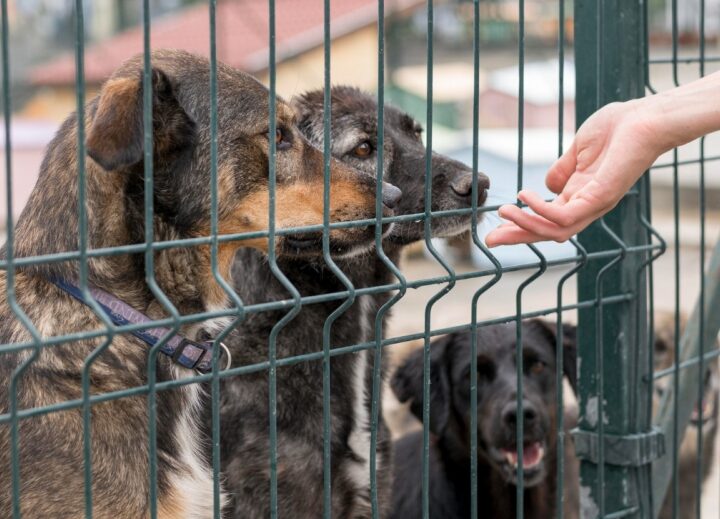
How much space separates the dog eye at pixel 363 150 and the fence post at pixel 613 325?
115 cm

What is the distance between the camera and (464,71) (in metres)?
20.7

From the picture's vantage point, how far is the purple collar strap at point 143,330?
2.83 m

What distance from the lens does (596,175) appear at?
2811 millimetres

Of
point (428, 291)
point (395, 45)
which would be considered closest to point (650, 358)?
point (428, 291)

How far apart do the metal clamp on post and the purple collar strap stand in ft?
4.65

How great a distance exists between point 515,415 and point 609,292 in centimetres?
105

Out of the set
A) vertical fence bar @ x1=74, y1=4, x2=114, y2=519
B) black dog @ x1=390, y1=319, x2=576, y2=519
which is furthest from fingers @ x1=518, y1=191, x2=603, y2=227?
black dog @ x1=390, y1=319, x2=576, y2=519

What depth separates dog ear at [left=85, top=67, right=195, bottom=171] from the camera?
A: 104 inches

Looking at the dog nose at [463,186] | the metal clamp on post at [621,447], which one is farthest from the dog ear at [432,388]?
the metal clamp on post at [621,447]

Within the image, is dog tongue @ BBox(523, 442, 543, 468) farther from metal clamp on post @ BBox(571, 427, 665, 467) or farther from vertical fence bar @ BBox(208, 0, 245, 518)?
vertical fence bar @ BBox(208, 0, 245, 518)

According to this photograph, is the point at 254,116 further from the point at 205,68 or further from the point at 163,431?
the point at 163,431

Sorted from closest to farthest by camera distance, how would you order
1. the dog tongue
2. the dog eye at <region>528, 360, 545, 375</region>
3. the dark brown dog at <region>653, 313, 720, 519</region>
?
the dog tongue, the dog eye at <region>528, 360, 545, 375</region>, the dark brown dog at <region>653, 313, 720, 519</region>

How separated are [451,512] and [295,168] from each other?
1996 millimetres

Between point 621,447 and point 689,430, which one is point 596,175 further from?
point 689,430
